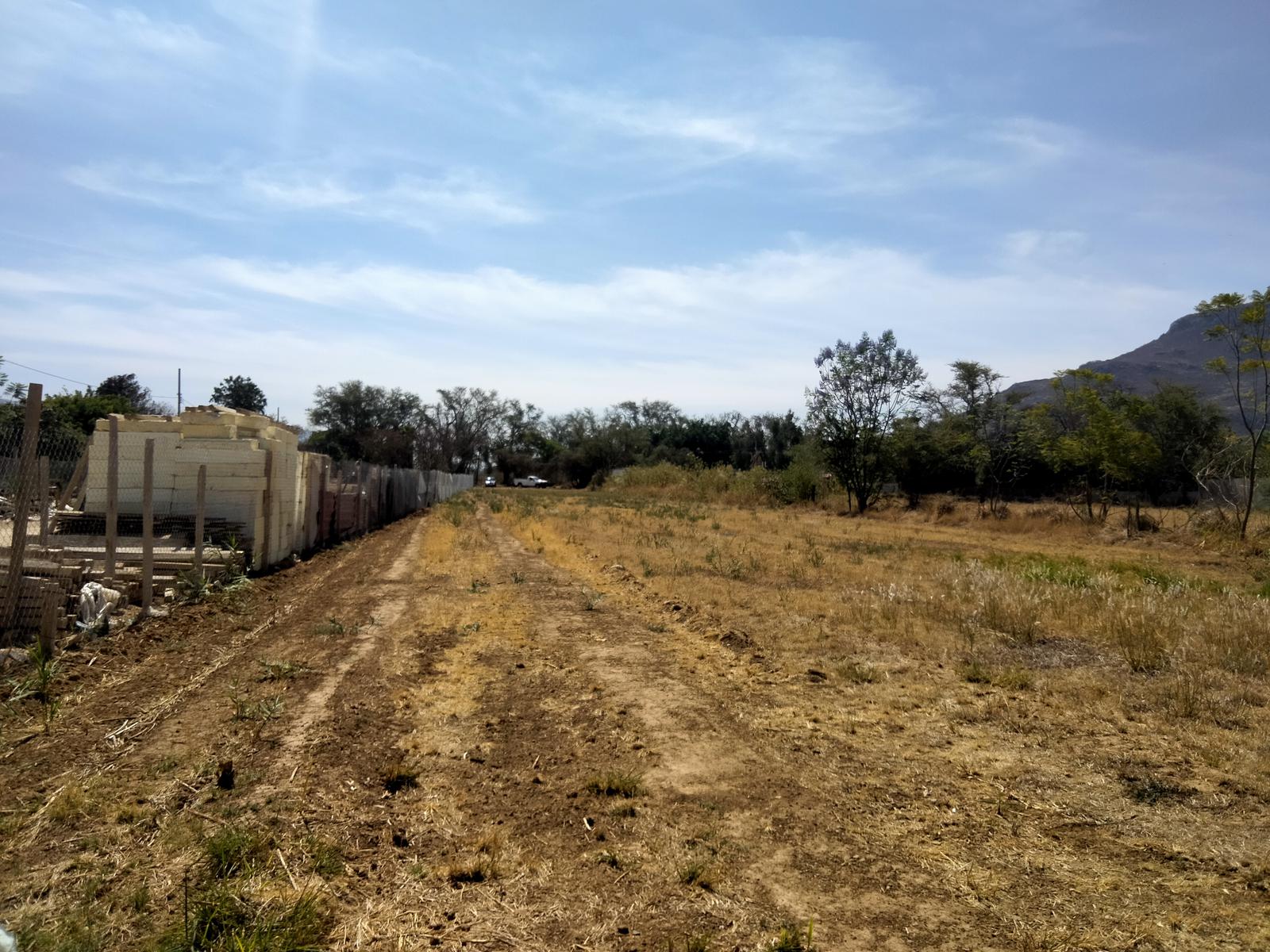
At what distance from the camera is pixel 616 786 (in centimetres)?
493

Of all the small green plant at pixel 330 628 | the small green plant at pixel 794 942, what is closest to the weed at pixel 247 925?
the small green plant at pixel 794 942

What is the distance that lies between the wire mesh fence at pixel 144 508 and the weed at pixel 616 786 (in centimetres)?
509

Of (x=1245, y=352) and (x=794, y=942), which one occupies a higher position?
(x=1245, y=352)

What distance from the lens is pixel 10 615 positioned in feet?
23.5

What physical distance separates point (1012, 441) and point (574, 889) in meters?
35.1

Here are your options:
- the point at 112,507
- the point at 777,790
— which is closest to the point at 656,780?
the point at 777,790

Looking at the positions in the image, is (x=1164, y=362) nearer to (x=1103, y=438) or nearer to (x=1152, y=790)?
(x=1103, y=438)

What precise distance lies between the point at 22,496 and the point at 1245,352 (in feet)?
84.7

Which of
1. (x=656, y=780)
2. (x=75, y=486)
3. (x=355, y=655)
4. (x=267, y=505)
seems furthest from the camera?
(x=75, y=486)

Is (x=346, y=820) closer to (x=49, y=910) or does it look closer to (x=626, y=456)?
(x=49, y=910)

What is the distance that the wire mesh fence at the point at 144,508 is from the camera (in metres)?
7.29

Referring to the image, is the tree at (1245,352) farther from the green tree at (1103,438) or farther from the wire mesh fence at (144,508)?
the wire mesh fence at (144,508)

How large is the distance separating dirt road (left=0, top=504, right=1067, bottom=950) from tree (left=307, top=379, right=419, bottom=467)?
226 feet

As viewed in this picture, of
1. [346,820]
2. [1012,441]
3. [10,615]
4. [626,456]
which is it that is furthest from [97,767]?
[626,456]
